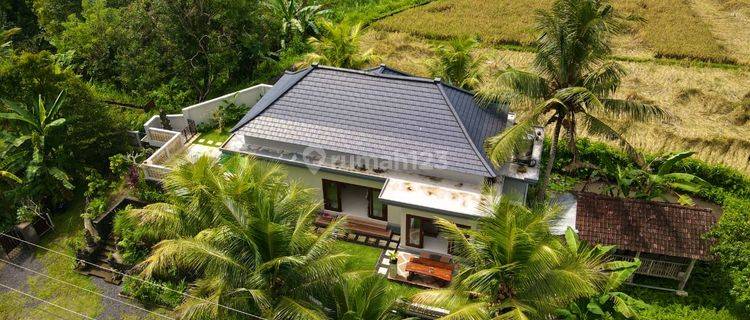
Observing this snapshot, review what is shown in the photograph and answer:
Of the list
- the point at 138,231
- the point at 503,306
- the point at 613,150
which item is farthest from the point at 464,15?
the point at 503,306

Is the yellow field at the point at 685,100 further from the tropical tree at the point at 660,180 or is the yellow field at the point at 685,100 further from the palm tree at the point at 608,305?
the palm tree at the point at 608,305

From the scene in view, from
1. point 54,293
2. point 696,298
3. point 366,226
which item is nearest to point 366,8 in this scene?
point 366,226

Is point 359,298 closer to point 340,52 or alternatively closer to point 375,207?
point 375,207

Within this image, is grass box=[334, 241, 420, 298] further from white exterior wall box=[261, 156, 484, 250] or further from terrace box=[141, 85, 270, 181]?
terrace box=[141, 85, 270, 181]

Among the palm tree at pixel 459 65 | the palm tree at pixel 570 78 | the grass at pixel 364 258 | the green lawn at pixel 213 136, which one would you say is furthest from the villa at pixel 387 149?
the green lawn at pixel 213 136

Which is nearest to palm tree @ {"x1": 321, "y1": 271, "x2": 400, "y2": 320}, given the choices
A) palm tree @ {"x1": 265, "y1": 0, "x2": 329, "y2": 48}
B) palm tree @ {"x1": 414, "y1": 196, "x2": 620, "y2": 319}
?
palm tree @ {"x1": 414, "y1": 196, "x2": 620, "y2": 319}

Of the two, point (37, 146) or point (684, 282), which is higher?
point (37, 146)
